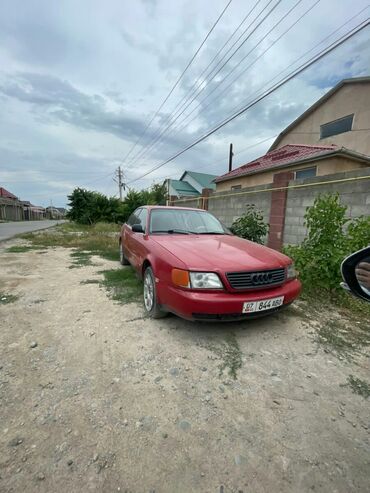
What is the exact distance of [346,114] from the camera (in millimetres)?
12953

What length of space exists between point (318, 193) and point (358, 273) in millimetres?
4240

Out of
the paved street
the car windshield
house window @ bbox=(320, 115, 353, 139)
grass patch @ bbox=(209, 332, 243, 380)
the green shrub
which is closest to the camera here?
grass patch @ bbox=(209, 332, 243, 380)

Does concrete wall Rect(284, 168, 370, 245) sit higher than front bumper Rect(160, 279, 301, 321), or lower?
higher

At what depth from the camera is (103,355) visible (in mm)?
2221

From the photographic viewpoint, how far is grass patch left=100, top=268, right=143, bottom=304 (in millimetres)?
3654

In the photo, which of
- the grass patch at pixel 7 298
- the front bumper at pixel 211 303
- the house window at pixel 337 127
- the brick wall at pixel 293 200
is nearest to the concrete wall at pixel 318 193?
the brick wall at pixel 293 200

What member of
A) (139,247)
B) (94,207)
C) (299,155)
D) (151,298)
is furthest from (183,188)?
(151,298)

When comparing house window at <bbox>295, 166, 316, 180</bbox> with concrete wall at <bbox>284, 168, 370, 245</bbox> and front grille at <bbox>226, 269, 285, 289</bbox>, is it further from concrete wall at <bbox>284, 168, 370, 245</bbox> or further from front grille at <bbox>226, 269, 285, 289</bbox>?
front grille at <bbox>226, 269, 285, 289</bbox>

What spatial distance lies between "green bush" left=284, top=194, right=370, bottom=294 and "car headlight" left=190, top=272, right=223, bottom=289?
213 cm

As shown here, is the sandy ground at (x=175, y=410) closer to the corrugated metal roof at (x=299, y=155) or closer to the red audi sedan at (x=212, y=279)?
the red audi sedan at (x=212, y=279)

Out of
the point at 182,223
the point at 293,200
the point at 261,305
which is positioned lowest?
the point at 261,305

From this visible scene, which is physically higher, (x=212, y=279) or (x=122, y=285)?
(x=212, y=279)

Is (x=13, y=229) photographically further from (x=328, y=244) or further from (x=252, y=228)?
(x=328, y=244)

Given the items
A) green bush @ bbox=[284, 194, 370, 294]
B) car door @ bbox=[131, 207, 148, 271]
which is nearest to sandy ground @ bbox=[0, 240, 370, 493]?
car door @ bbox=[131, 207, 148, 271]
